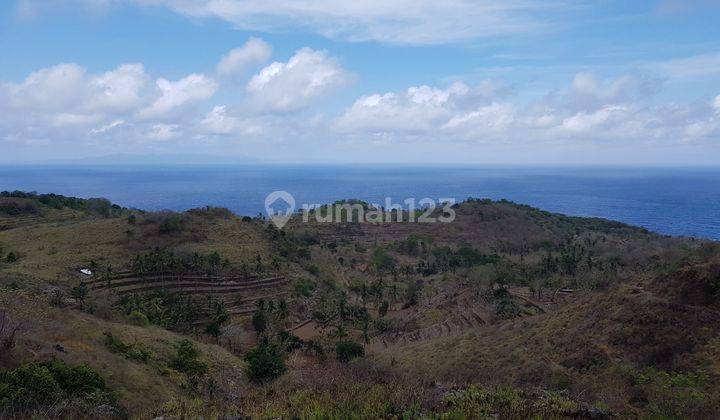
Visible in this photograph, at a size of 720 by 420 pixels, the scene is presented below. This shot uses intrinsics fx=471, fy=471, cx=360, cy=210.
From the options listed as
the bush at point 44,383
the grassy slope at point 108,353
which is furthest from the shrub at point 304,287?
the bush at point 44,383

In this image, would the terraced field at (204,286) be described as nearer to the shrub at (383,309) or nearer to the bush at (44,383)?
the shrub at (383,309)

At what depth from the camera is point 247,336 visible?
26688 mm

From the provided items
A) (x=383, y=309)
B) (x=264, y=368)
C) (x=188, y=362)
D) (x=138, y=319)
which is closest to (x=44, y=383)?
(x=188, y=362)

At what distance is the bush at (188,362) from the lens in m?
16.2

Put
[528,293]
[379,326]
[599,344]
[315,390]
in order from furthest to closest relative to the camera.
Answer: [528,293] → [379,326] → [599,344] → [315,390]

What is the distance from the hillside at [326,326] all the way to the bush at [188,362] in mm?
65

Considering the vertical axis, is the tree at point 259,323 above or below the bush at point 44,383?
below

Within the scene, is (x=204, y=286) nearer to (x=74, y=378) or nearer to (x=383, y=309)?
(x=383, y=309)

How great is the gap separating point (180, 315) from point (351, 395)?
21.5 metres

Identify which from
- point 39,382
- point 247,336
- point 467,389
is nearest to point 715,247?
point 467,389

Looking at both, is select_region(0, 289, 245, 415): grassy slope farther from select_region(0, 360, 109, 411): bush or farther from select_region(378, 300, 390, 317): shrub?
select_region(378, 300, 390, 317): shrub

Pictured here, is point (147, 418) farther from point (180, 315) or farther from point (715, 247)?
point (715, 247)

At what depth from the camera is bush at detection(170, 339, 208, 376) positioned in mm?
16219

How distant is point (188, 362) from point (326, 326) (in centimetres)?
1362
